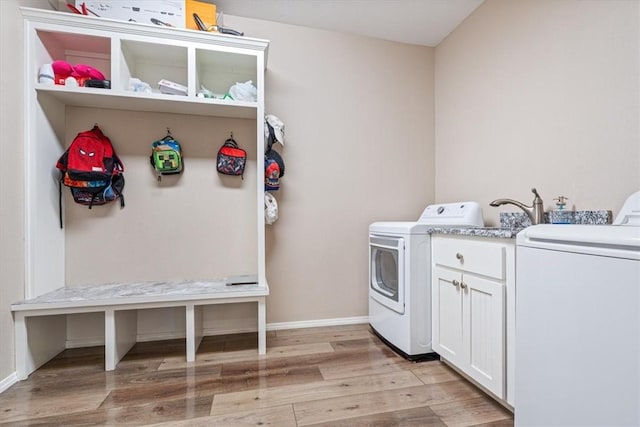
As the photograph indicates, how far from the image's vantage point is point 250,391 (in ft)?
5.15

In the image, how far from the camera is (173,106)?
2.08m

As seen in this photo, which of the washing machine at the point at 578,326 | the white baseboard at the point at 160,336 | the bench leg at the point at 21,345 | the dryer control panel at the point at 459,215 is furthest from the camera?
the white baseboard at the point at 160,336

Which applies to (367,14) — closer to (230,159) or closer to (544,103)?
(544,103)

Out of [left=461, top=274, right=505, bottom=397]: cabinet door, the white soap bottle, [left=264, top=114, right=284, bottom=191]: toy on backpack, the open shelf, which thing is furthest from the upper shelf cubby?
the white soap bottle

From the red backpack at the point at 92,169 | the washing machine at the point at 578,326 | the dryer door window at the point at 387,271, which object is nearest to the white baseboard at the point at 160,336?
the red backpack at the point at 92,169

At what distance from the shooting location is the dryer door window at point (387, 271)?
195cm

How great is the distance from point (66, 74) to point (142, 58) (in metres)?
0.49

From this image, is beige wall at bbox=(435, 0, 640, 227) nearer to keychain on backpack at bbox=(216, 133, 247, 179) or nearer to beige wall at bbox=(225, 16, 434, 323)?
beige wall at bbox=(225, 16, 434, 323)

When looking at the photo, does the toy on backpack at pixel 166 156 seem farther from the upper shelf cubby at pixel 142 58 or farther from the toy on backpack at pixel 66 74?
the toy on backpack at pixel 66 74

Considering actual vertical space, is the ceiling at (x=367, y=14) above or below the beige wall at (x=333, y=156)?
above

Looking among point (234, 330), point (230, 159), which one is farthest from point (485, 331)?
point (230, 159)

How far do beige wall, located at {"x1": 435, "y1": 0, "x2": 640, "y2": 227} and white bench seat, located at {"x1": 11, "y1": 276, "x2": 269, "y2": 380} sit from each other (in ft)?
6.14

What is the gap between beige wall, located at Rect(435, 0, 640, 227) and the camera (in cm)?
140

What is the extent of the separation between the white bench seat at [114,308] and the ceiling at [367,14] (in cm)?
206
